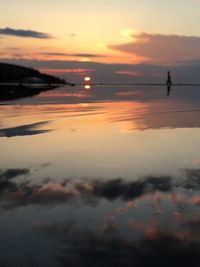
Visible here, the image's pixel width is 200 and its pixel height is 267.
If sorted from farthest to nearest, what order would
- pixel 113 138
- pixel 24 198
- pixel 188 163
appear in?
1. pixel 113 138
2. pixel 188 163
3. pixel 24 198

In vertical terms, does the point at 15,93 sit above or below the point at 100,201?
above

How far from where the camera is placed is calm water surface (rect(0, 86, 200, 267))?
6.56m

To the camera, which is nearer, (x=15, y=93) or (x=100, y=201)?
(x=100, y=201)

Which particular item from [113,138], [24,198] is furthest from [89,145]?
[24,198]

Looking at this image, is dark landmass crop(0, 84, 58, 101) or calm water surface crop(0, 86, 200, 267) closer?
calm water surface crop(0, 86, 200, 267)

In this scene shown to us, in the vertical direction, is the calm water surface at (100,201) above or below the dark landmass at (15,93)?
below

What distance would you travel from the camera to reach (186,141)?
58.1 feet

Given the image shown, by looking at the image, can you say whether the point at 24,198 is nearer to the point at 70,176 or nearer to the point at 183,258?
the point at 70,176

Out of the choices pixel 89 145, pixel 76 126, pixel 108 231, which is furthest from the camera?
pixel 76 126

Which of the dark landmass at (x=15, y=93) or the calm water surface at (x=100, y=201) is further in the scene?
the dark landmass at (x=15, y=93)

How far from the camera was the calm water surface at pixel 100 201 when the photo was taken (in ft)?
21.5

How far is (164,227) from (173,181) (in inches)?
137

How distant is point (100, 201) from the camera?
9.17 m

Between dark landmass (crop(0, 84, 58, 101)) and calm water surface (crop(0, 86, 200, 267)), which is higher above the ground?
dark landmass (crop(0, 84, 58, 101))
